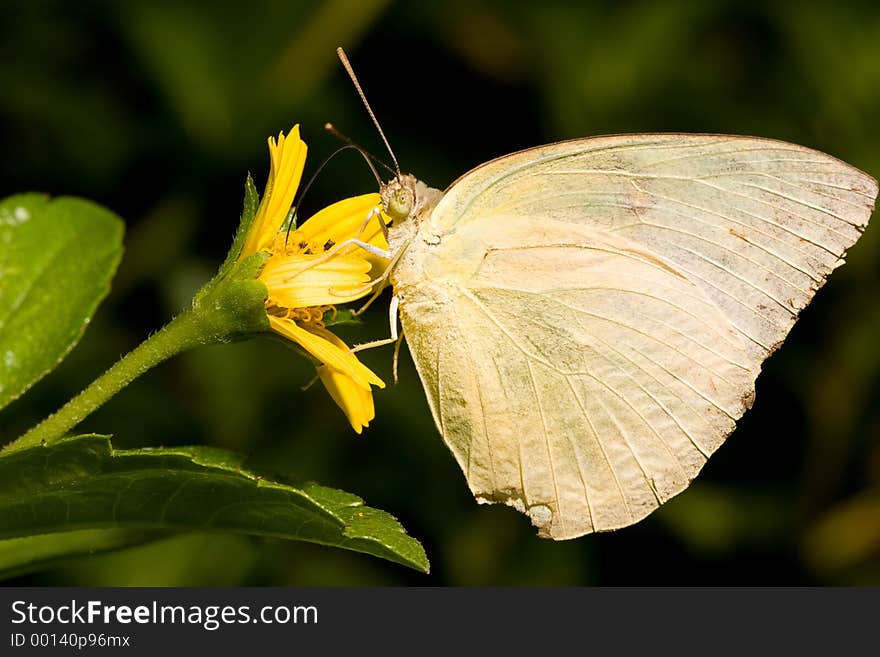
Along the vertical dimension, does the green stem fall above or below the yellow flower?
below

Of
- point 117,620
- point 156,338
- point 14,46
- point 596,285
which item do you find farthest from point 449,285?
point 14,46

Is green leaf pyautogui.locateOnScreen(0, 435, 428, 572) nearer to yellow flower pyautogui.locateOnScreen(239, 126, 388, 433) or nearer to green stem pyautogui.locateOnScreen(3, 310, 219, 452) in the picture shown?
green stem pyautogui.locateOnScreen(3, 310, 219, 452)

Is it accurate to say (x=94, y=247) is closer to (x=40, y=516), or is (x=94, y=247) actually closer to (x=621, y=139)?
(x=40, y=516)

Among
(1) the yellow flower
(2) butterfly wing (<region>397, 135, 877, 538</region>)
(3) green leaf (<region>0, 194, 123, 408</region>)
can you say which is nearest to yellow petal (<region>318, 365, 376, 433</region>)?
(1) the yellow flower

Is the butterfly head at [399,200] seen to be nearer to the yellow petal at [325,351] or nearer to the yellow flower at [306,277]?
the yellow flower at [306,277]

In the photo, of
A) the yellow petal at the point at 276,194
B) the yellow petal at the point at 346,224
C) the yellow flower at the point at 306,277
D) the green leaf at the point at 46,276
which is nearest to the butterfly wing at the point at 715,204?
the yellow petal at the point at 346,224

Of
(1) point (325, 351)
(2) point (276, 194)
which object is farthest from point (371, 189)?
(1) point (325, 351)
